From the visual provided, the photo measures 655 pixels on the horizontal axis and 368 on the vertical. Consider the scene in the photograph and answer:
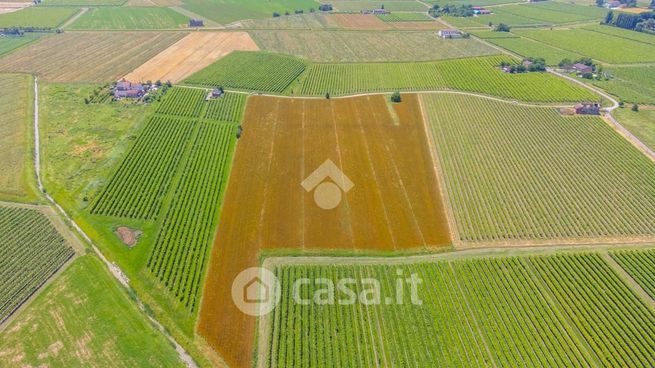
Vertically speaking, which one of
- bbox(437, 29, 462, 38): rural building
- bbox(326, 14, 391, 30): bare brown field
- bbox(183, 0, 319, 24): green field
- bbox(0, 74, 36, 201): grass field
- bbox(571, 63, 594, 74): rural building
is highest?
bbox(183, 0, 319, 24): green field

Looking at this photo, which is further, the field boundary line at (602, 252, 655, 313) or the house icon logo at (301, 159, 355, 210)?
the house icon logo at (301, 159, 355, 210)

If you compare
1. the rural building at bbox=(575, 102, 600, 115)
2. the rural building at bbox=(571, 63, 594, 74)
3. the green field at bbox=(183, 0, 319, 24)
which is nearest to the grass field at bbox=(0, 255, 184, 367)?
the rural building at bbox=(575, 102, 600, 115)

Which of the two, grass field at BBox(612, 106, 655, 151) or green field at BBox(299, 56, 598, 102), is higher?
green field at BBox(299, 56, 598, 102)

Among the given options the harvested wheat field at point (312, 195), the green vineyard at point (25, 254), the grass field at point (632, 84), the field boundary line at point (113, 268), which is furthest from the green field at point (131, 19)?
the grass field at point (632, 84)

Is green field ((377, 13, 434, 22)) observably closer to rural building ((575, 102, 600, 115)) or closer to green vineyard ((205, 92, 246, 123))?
rural building ((575, 102, 600, 115))

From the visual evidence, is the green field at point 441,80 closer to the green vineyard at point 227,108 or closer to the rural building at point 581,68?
the rural building at point 581,68

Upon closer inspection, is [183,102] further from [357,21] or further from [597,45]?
[597,45]

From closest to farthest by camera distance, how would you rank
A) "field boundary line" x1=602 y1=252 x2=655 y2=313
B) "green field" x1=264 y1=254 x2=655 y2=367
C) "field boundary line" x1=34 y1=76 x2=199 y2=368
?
"field boundary line" x1=34 y1=76 x2=199 y2=368, "green field" x1=264 y1=254 x2=655 y2=367, "field boundary line" x1=602 y1=252 x2=655 y2=313

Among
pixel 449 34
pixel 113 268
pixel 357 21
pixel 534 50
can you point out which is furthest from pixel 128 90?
pixel 534 50
